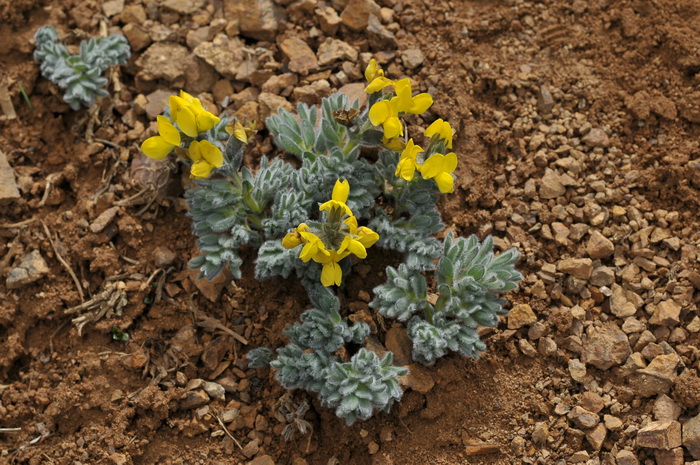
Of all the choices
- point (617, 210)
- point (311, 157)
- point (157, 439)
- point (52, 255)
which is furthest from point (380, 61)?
point (157, 439)

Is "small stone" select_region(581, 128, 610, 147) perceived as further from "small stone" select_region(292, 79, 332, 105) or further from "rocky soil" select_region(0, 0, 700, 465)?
"small stone" select_region(292, 79, 332, 105)

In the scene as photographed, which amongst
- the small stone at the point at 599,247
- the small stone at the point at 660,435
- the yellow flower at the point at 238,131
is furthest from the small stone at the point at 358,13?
the small stone at the point at 660,435

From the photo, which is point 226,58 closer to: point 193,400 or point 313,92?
point 313,92

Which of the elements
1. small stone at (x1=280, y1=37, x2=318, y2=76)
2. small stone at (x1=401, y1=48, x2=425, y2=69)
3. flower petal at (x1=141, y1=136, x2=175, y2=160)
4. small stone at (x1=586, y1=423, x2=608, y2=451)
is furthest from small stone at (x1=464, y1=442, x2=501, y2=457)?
small stone at (x1=280, y1=37, x2=318, y2=76)

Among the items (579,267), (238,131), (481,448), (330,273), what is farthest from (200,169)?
(579,267)

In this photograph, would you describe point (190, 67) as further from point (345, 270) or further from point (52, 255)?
point (345, 270)
